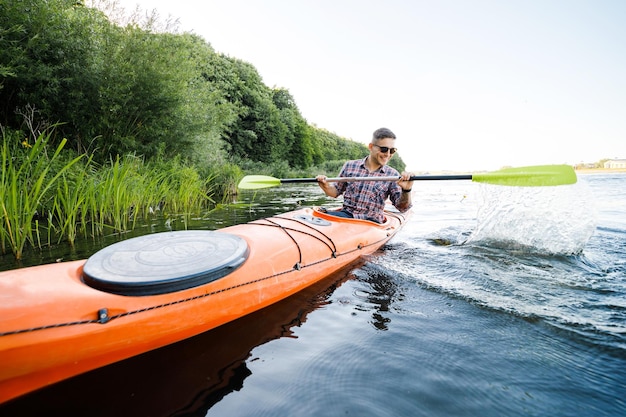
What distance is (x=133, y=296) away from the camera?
1.45m

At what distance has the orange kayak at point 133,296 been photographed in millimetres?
1184

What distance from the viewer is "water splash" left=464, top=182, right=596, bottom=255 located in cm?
347

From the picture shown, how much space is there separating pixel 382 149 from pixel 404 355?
7.31 feet

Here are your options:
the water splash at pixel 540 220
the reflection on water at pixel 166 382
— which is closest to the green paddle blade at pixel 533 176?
the water splash at pixel 540 220

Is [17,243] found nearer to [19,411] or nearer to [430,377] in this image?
[19,411]

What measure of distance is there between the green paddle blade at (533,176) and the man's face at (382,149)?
Answer: 3.25 feet

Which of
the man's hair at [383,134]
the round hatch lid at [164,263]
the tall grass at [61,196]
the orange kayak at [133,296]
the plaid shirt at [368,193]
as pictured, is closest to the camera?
the orange kayak at [133,296]

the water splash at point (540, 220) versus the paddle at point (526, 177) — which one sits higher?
the paddle at point (526, 177)

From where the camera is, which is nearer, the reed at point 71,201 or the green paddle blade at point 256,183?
the reed at point 71,201

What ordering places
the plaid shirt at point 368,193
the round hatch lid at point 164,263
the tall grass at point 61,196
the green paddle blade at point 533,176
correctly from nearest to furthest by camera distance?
the round hatch lid at point 164,263
the tall grass at point 61,196
the green paddle blade at point 533,176
the plaid shirt at point 368,193

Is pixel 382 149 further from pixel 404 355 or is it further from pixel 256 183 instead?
Result: pixel 404 355

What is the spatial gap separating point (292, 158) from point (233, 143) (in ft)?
28.4

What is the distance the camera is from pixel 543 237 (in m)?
3.59

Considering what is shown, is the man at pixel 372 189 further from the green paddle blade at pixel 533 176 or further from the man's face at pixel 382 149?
the green paddle blade at pixel 533 176
